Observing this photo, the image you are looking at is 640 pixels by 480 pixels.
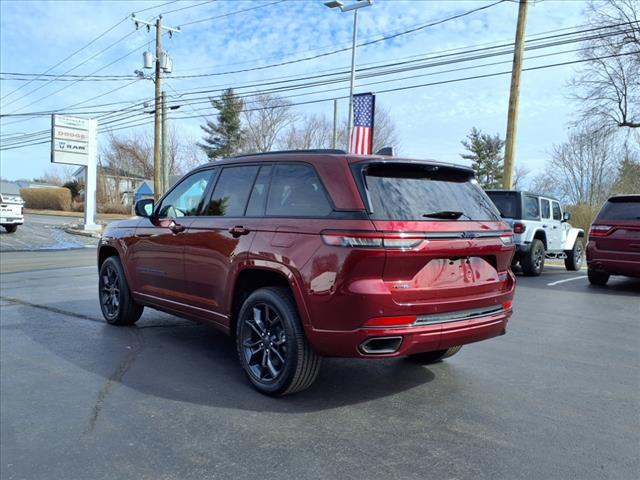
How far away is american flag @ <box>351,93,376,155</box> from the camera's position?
1878cm

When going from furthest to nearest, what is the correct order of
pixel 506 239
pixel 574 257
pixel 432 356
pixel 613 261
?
1. pixel 574 257
2. pixel 613 261
3. pixel 432 356
4. pixel 506 239

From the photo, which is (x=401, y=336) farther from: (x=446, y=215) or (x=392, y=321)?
(x=446, y=215)

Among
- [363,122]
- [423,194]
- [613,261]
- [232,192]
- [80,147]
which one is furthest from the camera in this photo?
[80,147]

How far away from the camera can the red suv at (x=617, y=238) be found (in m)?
9.13

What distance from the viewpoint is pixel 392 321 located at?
11.0 ft

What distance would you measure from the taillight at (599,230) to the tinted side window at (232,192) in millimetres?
7739

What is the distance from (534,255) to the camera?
1160 centimetres

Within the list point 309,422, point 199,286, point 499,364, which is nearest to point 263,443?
point 309,422

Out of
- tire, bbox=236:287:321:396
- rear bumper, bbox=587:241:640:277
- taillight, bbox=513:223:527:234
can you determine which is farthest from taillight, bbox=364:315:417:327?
taillight, bbox=513:223:527:234

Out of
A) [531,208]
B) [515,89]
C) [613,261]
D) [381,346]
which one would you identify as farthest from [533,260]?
[381,346]

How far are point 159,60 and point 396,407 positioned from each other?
28838 millimetres

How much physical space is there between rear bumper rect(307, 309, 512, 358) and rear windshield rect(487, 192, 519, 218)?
8269 mm

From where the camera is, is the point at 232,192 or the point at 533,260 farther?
the point at 533,260

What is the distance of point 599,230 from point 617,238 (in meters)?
0.38
